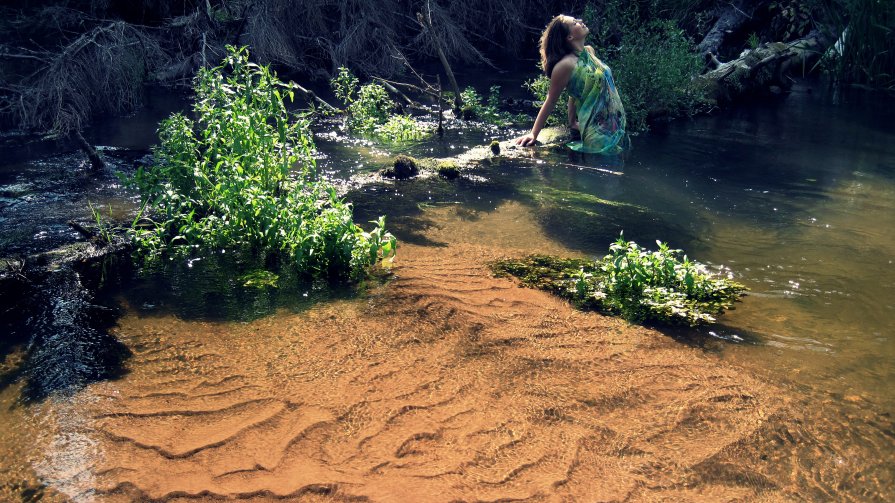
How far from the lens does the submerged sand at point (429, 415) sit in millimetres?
3512

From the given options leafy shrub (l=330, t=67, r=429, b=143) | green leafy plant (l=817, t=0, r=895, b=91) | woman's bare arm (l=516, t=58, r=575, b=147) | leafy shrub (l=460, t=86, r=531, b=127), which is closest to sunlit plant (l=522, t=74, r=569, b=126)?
leafy shrub (l=460, t=86, r=531, b=127)

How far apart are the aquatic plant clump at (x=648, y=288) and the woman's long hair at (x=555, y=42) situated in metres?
3.31

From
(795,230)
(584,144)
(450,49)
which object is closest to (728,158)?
(584,144)

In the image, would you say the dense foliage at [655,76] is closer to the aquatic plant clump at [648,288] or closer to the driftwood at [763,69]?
the driftwood at [763,69]

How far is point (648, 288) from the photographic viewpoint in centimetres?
543

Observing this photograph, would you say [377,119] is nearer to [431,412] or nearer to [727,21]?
[431,412]

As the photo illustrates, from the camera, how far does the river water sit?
14.4ft

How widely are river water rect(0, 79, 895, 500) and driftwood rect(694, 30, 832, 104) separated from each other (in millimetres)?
684

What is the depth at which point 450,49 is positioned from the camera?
555 inches

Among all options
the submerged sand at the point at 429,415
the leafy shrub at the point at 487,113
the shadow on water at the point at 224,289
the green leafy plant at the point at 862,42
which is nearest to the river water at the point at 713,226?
the shadow on water at the point at 224,289

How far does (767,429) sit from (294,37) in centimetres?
1090

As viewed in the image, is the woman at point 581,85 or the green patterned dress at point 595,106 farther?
the green patterned dress at point 595,106

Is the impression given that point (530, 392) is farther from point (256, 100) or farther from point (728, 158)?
point (728, 158)

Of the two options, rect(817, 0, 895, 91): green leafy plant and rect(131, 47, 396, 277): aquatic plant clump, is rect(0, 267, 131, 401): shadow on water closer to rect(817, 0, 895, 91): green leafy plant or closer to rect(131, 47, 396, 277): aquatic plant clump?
rect(131, 47, 396, 277): aquatic plant clump
